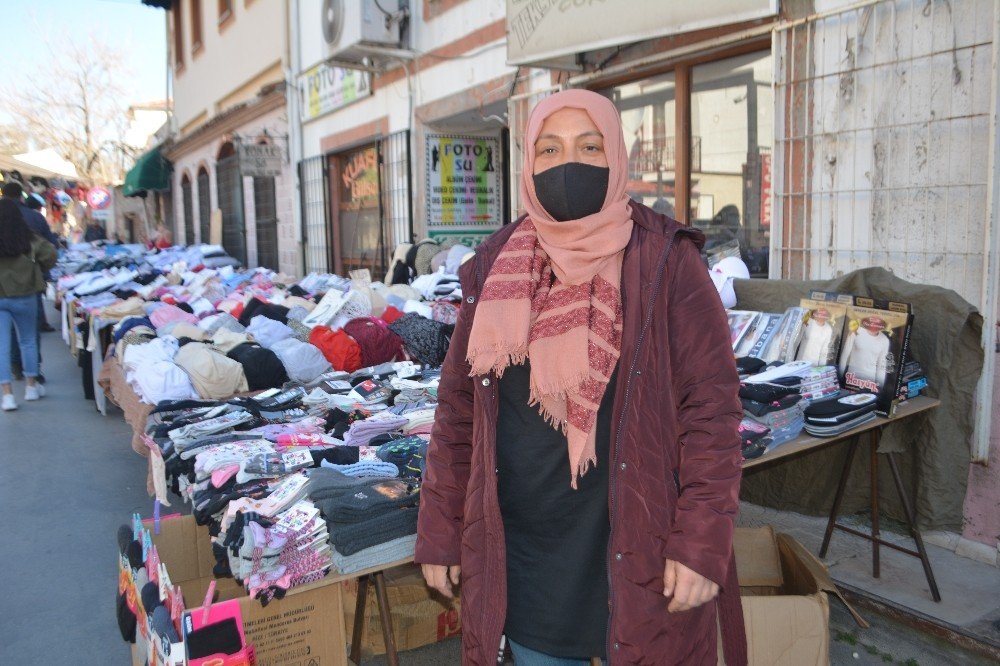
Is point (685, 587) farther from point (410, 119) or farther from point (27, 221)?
point (27, 221)

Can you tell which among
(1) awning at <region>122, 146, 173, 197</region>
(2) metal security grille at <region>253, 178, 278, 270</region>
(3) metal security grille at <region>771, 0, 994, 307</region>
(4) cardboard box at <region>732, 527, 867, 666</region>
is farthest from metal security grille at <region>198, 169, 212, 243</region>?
(4) cardboard box at <region>732, 527, 867, 666</region>

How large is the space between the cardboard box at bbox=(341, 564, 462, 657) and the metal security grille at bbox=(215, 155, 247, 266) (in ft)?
42.7

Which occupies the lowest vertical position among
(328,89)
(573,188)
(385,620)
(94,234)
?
(385,620)

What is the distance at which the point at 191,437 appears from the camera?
350 centimetres

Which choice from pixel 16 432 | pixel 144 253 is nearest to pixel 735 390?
pixel 16 432

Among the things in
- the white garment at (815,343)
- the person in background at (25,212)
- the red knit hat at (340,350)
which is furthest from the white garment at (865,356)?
the person in background at (25,212)

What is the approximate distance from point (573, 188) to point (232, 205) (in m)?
15.6

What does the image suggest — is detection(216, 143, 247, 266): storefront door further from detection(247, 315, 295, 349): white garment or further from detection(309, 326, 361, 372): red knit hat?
detection(309, 326, 361, 372): red knit hat

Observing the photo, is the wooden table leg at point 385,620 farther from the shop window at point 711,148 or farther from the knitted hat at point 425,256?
the knitted hat at point 425,256

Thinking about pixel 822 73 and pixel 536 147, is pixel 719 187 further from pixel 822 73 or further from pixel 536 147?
pixel 536 147

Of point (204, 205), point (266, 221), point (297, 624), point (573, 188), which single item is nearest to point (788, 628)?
point (297, 624)

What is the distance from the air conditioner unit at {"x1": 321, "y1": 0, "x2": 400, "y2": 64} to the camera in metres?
8.23

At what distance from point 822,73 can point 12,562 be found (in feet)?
17.6

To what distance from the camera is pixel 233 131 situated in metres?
14.8
